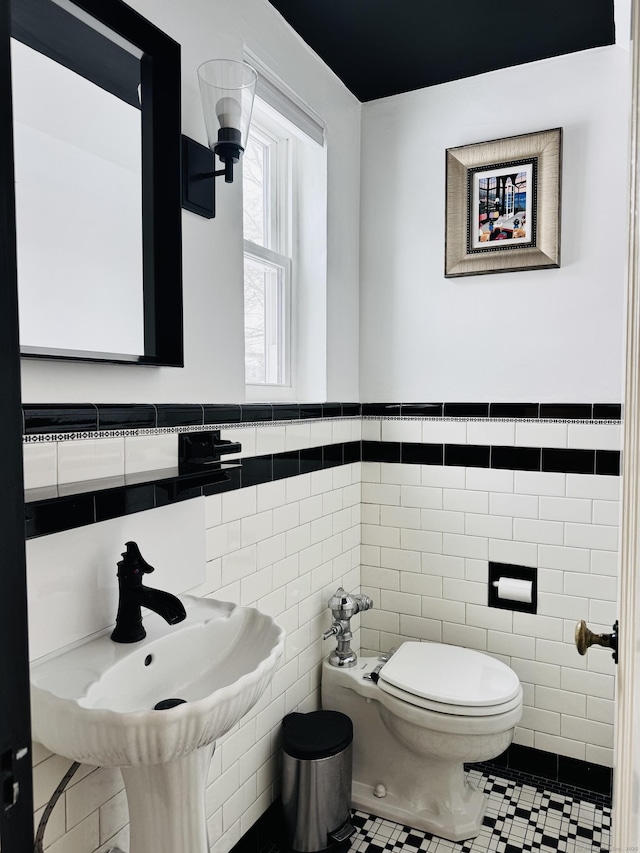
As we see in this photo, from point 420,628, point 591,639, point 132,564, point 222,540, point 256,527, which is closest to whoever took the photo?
point 591,639

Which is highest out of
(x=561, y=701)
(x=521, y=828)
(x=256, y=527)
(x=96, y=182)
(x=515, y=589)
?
(x=96, y=182)

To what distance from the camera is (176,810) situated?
1.07m

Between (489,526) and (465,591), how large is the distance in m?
0.28

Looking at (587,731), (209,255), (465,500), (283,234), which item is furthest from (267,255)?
(587,731)

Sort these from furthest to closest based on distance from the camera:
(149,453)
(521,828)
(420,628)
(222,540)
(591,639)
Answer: (420,628)
(521,828)
(222,540)
(149,453)
(591,639)

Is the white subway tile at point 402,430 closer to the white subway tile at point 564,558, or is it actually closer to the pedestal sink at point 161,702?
the white subway tile at point 564,558

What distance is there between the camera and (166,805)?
3.50ft

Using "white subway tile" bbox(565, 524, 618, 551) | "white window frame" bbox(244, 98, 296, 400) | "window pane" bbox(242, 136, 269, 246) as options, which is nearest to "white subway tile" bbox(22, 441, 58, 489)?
"white window frame" bbox(244, 98, 296, 400)

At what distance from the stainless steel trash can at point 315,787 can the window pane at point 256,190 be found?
5.37ft

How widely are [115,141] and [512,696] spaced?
73.3 inches

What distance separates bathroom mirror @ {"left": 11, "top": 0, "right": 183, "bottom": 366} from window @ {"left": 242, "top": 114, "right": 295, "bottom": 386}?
2.07 feet

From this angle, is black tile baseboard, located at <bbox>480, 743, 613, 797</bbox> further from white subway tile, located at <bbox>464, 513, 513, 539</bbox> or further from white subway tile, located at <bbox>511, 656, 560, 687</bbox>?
white subway tile, located at <bbox>464, 513, 513, 539</bbox>

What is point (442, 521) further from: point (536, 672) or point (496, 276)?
point (496, 276)

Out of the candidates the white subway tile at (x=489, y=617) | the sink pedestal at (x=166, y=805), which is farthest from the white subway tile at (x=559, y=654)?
the sink pedestal at (x=166, y=805)
